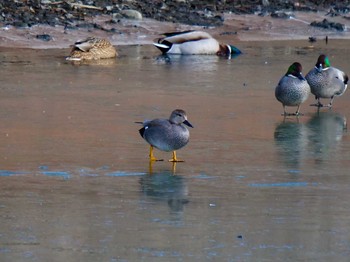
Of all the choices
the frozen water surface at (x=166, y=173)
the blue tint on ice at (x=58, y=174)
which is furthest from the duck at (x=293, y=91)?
the blue tint on ice at (x=58, y=174)

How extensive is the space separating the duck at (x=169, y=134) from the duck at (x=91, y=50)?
310 inches

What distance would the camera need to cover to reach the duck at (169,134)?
977 centimetres

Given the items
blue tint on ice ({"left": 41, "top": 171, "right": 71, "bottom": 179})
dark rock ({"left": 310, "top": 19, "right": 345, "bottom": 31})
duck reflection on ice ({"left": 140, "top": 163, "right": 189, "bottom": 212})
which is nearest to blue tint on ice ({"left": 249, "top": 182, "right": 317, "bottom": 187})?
duck reflection on ice ({"left": 140, "top": 163, "right": 189, "bottom": 212})

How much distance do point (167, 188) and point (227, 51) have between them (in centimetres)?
1038

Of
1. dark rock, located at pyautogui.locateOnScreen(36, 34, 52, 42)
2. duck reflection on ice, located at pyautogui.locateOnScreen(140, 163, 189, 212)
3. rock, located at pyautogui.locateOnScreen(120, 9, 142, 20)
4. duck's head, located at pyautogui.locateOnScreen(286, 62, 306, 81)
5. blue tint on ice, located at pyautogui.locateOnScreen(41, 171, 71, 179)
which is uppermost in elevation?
duck reflection on ice, located at pyautogui.locateOnScreen(140, 163, 189, 212)

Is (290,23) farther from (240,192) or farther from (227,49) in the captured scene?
(240,192)

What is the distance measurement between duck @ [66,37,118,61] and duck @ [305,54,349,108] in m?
4.82

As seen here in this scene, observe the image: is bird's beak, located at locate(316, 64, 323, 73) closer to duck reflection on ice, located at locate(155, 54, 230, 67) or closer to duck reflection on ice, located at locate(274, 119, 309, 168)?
duck reflection on ice, located at locate(274, 119, 309, 168)

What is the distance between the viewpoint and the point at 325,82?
44.7 ft

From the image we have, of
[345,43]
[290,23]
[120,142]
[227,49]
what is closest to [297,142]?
[120,142]

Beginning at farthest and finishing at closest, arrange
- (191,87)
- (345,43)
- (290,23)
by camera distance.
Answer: (290,23), (345,43), (191,87)

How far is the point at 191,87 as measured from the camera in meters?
14.7

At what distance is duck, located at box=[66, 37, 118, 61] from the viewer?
58.2ft

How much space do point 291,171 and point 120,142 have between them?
1.86 meters
